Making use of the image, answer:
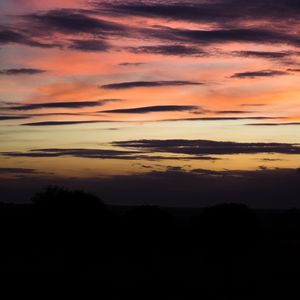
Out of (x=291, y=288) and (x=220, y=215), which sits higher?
(x=291, y=288)

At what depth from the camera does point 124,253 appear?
5475cm

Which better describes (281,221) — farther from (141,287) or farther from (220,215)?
(141,287)

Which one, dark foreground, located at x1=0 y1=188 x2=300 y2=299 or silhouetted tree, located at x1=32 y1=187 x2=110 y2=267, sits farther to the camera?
silhouetted tree, located at x1=32 y1=187 x2=110 y2=267

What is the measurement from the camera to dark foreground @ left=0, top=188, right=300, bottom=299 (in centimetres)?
3753

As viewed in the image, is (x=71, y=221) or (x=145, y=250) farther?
(x=71, y=221)

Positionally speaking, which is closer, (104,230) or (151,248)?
(151,248)

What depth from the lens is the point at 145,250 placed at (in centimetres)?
5684

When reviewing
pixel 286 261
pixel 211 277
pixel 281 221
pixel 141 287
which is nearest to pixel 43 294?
pixel 141 287

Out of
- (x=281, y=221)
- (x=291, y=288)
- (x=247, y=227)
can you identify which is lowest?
(x=281, y=221)

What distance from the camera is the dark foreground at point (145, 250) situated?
1478 inches

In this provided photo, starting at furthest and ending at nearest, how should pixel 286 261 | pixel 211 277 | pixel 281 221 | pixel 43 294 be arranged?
pixel 281 221
pixel 286 261
pixel 211 277
pixel 43 294

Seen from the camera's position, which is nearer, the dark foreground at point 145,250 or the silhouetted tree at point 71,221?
the dark foreground at point 145,250

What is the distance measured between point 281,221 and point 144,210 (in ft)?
156

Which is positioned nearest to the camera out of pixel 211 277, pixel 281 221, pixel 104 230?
pixel 211 277
